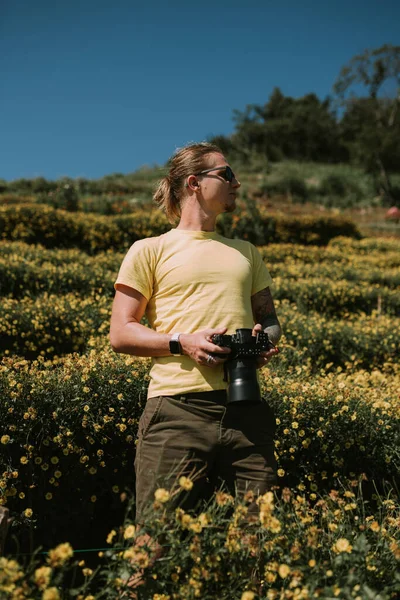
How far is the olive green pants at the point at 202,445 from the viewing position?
5.88 feet

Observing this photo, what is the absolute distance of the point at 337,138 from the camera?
49.6 metres

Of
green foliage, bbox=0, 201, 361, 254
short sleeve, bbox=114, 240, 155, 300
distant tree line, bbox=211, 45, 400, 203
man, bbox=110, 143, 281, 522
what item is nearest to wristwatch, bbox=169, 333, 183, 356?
man, bbox=110, 143, 281, 522

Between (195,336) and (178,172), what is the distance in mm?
811

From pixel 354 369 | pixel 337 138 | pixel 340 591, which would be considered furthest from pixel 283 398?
pixel 337 138

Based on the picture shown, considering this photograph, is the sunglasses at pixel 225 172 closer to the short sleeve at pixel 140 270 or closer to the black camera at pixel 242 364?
the short sleeve at pixel 140 270

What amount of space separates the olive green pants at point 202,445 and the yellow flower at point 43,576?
511 millimetres

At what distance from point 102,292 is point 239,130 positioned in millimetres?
49548

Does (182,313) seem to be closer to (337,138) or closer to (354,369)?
(354,369)

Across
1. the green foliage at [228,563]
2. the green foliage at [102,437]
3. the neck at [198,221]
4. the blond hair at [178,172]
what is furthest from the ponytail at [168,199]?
the green foliage at [228,563]

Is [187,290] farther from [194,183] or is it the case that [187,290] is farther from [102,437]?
[102,437]

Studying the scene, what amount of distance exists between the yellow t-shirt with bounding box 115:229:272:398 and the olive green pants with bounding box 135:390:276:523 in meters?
0.06

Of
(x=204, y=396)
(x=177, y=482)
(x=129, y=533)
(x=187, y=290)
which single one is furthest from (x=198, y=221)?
(x=129, y=533)

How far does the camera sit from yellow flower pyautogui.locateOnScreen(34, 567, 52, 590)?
4.14 ft

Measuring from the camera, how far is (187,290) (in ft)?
6.54
